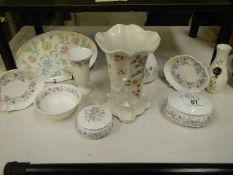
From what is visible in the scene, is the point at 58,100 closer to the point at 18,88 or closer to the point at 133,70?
the point at 18,88

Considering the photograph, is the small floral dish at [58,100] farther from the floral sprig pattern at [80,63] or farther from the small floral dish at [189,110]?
the small floral dish at [189,110]

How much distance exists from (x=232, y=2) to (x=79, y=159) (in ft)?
1.96

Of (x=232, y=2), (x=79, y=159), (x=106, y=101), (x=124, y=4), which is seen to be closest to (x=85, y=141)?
(x=79, y=159)

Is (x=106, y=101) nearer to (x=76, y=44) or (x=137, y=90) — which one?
(x=137, y=90)

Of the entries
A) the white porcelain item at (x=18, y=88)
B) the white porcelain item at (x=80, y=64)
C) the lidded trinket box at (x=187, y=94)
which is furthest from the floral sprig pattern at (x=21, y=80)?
the lidded trinket box at (x=187, y=94)

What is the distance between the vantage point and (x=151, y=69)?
808mm

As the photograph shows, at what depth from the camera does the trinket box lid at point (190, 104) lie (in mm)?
646

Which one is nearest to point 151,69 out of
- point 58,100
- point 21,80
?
point 58,100

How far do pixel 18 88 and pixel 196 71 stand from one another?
58 centimetres

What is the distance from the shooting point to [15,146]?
0.63 m

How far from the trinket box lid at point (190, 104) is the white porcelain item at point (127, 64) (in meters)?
0.09
